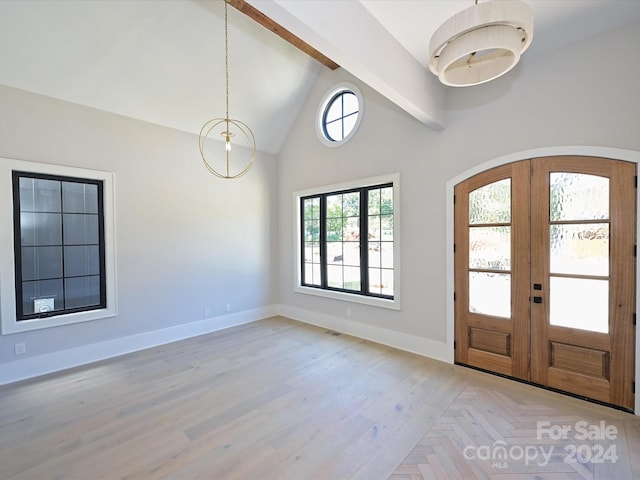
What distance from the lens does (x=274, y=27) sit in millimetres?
3920

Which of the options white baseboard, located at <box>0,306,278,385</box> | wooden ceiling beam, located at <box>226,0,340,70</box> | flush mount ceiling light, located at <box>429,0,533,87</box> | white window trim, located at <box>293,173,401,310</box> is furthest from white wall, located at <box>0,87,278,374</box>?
flush mount ceiling light, located at <box>429,0,533,87</box>

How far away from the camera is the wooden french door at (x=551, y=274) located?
103 inches

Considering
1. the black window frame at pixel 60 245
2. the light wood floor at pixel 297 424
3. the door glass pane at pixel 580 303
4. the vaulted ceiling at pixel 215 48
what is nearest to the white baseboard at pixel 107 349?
the light wood floor at pixel 297 424

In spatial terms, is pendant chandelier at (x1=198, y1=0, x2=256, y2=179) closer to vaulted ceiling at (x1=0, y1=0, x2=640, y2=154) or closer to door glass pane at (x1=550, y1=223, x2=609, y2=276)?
vaulted ceiling at (x1=0, y1=0, x2=640, y2=154)

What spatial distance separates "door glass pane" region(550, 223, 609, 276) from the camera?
271 centimetres

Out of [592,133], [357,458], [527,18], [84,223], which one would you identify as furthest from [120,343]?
[592,133]

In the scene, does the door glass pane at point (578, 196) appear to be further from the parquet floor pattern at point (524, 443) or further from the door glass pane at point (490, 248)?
the parquet floor pattern at point (524, 443)

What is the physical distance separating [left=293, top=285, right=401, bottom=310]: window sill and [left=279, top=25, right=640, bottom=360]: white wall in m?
0.10

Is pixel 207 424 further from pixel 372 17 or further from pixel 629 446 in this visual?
pixel 372 17

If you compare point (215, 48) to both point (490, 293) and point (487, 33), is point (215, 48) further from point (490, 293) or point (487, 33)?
point (490, 293)

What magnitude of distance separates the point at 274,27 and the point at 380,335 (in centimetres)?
450

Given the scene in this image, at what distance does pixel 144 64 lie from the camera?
370 centimetres

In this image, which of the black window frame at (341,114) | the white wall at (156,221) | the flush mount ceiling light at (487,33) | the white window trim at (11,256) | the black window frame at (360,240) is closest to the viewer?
the flush mount ceiling light at (487,33)

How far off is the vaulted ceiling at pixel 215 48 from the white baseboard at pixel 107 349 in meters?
3.08
